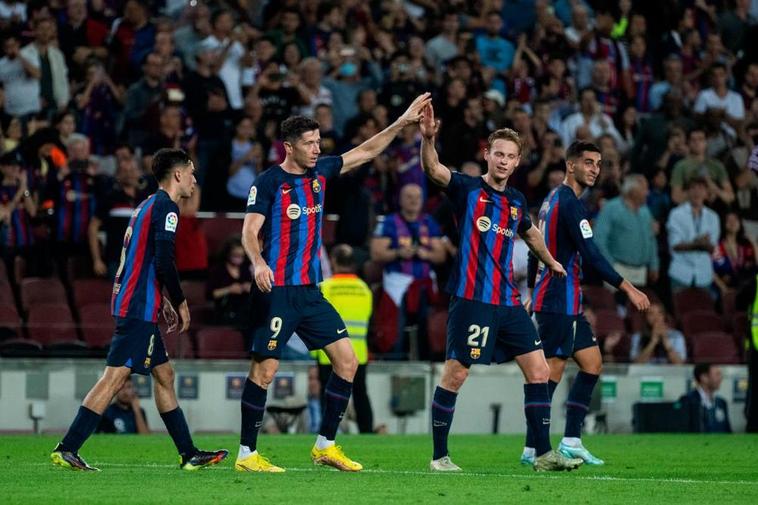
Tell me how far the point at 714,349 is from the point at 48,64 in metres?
9.19

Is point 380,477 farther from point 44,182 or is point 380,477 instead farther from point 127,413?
point 44,182

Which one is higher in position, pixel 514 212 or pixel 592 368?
pixel 514 212

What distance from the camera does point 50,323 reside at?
1712 cm

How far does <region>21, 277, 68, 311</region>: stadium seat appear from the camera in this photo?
57.4 feet

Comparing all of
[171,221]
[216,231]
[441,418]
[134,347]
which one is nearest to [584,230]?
[441,418]

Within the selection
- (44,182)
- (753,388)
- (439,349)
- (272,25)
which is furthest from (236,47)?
(753,388)

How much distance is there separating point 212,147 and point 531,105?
5115 millimetres

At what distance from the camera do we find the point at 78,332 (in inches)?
661

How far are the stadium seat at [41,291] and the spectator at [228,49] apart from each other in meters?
3.94

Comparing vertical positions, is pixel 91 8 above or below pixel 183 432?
above

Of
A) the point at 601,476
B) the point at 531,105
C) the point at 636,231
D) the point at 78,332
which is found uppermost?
the point at 531,105

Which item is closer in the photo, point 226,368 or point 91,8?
point 226,368

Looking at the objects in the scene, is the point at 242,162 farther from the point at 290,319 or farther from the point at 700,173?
the point at 290,319

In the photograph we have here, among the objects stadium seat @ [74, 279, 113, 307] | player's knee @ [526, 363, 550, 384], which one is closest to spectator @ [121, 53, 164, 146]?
stadium seat @ [74, 279, 113, 307]
